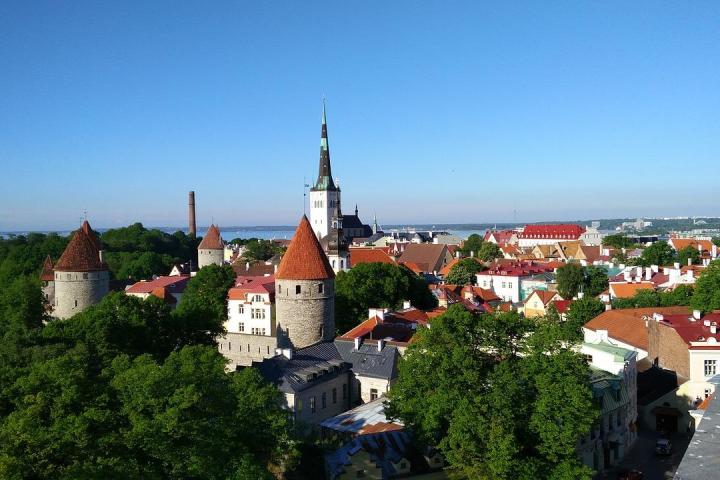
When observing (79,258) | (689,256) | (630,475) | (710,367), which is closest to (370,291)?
(79,258)

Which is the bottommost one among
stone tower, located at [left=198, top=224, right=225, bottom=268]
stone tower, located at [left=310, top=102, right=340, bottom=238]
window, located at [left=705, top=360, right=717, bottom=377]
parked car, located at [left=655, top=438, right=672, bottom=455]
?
parked car, located at [left=655, top=438, right=672, bottom=455]

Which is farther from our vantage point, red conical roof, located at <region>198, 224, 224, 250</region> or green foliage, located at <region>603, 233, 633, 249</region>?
green foliage, located at <region>603, 233, 633, 249</region>

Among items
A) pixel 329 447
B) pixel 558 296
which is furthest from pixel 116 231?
pixel 329 447

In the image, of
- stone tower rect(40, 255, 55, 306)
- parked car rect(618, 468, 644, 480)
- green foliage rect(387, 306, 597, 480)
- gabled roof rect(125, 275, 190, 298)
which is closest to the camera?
green foliage rect(387, 306, 597, 480)

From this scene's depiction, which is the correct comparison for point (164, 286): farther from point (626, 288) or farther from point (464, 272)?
point (626, 288)

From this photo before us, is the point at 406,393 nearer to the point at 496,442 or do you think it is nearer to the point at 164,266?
the point at 496,442

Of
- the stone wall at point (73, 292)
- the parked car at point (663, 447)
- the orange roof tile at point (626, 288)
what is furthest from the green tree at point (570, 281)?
the stone wall at point (73, 292)

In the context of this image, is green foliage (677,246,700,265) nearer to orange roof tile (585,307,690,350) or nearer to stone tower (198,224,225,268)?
orange roof tile (585,307,690,350)

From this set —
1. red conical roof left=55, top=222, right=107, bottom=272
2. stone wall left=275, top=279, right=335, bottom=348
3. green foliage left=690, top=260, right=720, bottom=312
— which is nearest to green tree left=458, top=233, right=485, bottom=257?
green foliage left=690, top=260, right=720, bottom=312

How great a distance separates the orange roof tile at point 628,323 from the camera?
36844mm

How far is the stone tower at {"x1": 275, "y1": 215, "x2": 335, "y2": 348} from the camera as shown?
3478cm

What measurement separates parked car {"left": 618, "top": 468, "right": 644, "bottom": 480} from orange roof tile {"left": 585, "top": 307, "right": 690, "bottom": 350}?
11.5m

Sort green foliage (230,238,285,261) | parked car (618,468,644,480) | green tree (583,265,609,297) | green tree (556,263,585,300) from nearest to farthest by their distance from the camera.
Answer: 1. parked car (618,468,644,480)
2. green tree (556,263,585,300)
3. green tree (583,265,609,297)
4. green foliage (230,238,285,261)

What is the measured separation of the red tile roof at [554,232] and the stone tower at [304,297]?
12354 cm
